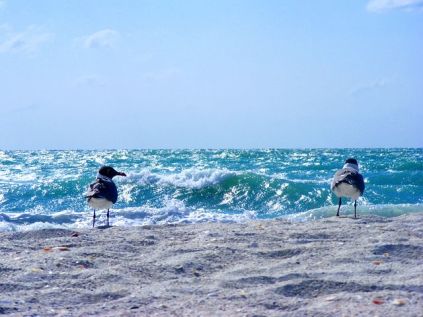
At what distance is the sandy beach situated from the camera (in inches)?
152

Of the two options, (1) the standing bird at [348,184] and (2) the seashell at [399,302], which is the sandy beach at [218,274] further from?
(1) the standing bird at [348,184]

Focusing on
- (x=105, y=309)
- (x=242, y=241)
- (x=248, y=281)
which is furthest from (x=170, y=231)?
(x=105, y=309)

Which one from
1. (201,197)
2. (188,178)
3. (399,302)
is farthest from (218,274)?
(188,178)

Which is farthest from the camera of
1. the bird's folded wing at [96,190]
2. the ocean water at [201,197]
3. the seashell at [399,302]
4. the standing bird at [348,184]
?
the ocean water at [201,197]

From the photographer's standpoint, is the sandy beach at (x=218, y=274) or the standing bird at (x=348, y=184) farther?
the standing bird at (x=348, y=184)

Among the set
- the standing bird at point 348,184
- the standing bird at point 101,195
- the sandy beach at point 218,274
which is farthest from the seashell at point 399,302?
the standing bird at point 101,195

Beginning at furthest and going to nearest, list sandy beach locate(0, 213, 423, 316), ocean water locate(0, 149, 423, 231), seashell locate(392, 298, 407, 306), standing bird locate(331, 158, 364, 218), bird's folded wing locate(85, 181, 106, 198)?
1. ocean water locate(0, 149, 423, 231)
2. standing bird locate(331, 158, 364, 218)
3. bird's folded wing locate(85, 181, 106, 198)
4. sandy beach locate(0, 213, 423, 316)
5. seashell locate(392, 298, 407, 306)

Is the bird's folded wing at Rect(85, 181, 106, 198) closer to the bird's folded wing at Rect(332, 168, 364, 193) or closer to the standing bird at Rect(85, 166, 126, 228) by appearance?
the standing bird at Rect(85, 166, 126, 228)

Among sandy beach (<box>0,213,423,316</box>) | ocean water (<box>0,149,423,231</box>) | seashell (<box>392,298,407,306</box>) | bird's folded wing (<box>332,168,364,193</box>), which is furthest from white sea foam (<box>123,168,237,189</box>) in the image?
seashell (<box>392,298,407,306</box>)

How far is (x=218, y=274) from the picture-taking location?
4840 millimetres

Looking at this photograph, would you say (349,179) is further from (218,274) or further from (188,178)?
(188,178)

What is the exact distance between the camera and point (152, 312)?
3793mm

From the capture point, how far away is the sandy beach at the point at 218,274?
12.7 ft

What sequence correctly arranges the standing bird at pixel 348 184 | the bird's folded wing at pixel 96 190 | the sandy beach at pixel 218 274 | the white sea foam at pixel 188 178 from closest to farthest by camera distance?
the sandy beach at pixel 218 274 → the bird's folded wing at pixel 96 190 → the standing bird at pixel 348 184 → the white sea foam at pixel 188 178
